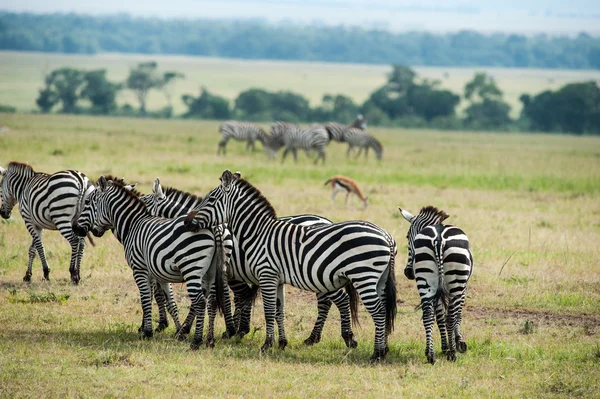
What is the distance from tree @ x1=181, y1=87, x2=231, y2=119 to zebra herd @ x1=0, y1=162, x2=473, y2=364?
60233mm

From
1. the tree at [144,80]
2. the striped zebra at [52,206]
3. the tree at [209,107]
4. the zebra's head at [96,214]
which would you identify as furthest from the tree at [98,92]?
the zebra's head at [96,214]

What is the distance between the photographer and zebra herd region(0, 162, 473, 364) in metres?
8.66

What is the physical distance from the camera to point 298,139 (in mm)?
33094

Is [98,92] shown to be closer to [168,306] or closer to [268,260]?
[168,306]

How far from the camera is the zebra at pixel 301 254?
8.61 m

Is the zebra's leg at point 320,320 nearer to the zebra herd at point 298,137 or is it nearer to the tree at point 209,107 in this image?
the zebra herd at point 298,137

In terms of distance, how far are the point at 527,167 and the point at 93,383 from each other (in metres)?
27.2

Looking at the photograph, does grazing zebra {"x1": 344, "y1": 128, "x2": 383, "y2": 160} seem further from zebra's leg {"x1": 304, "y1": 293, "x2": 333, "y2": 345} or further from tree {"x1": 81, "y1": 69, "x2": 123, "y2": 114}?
tree {"x1": 81, "y1": 69, "x2": 123, "y2": 114}

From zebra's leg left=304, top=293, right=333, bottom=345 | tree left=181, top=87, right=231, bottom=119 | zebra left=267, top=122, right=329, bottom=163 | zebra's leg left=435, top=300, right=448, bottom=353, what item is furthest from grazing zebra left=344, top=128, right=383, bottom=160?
tree left=181, top=87, right=231, bottom=119

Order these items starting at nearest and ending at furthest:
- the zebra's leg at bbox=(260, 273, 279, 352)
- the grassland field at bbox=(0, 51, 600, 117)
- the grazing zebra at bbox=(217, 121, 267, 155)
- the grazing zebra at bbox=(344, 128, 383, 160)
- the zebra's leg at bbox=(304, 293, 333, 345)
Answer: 1. the zebra's leg at bbox=(260, 273, 279, 352)
2. the zebra's leg at bbox=(304, 293, 333, 345)
3. the grazing zebra at bbox=(344, 128, 383, 160)
4. the grazing zebra at bbox=(217, 121, 267, 155)
5. the grassland field at bbox=(0, 51, 600, 117)

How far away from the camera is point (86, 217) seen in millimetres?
10234

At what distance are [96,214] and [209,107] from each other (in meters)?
62.3

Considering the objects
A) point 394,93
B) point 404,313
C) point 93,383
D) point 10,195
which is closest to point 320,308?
point 404,313

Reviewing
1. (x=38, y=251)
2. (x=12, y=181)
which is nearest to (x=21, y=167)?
(x=12, y=181)
